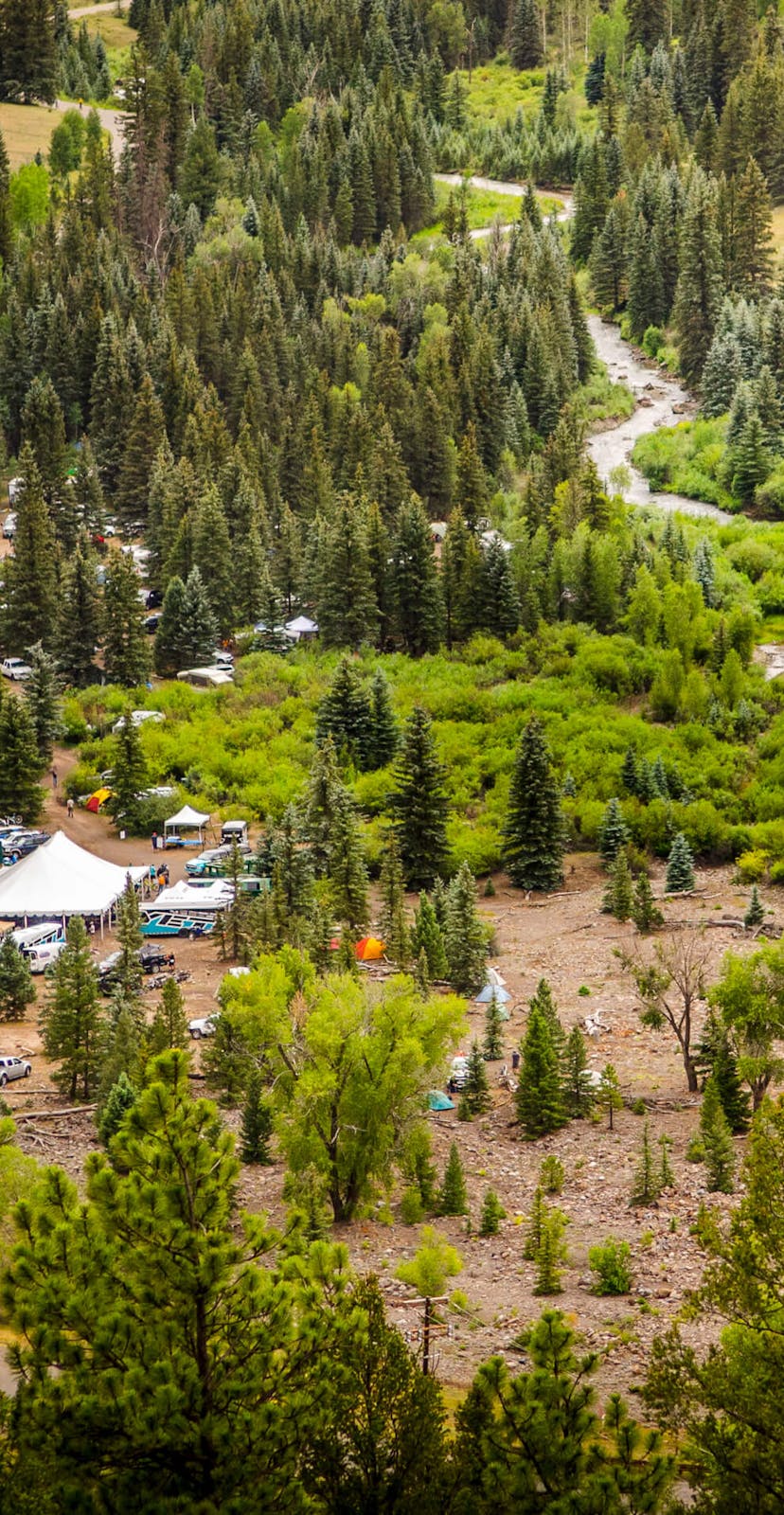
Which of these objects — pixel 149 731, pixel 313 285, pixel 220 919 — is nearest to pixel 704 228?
pixel 313 285

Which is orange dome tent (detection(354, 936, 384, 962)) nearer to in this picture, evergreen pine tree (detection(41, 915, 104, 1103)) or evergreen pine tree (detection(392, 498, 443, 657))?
evergreen pine tree (detection(41, 915, 104, 1103))

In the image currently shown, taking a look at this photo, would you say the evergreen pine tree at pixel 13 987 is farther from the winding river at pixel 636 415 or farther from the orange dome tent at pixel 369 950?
the winding river at pixel 636 415

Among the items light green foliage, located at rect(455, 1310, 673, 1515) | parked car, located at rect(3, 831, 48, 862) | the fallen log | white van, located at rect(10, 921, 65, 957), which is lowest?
parked car, located at rect(3, 831, 48, 862)

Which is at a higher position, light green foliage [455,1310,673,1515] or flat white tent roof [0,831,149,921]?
light green foliage [455,1310,673,1515]

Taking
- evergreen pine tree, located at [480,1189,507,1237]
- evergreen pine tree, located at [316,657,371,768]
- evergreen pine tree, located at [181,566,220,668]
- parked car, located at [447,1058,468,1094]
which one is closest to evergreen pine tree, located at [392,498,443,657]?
evergreen pine tree, located at [181,566,220,668]

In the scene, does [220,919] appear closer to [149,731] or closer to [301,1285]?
[149,731]

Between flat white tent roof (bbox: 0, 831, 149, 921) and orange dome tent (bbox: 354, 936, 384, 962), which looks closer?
orange dome tent (bbox: 354, 936, 384, 962)

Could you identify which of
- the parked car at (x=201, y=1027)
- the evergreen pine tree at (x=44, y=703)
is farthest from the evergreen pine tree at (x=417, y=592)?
the parked car at (x=201, y=1027)
